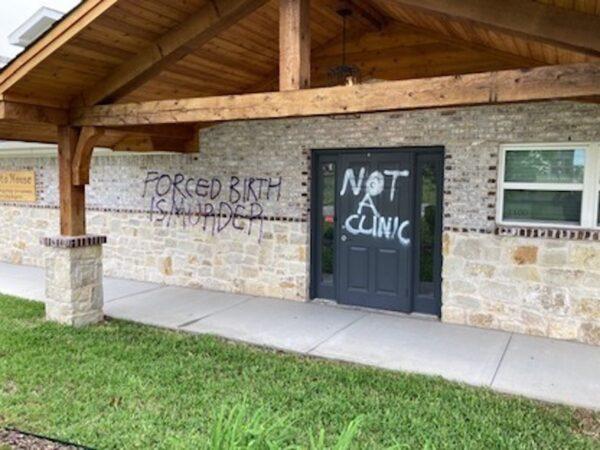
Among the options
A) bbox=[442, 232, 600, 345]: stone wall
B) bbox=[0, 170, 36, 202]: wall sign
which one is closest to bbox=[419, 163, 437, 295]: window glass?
bbox=[442, 232, 600, 345]: stone wall

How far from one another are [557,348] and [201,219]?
5.18 meters

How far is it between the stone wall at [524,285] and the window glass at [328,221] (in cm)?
164

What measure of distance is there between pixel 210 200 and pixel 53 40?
345 centimetres

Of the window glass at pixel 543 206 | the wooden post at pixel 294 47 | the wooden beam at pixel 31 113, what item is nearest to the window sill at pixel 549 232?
the window glass at pixel 543 206

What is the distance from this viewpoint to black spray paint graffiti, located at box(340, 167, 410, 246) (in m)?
6.31

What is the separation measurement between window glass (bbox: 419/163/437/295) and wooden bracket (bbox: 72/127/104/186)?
3.92 metres

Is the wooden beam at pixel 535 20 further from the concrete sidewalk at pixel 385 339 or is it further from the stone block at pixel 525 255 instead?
the concrete sidewalk at pixel 385 339

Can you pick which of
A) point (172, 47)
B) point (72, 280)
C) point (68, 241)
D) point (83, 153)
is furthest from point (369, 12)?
point (72, 280)

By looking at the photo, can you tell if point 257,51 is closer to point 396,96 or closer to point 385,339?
point 396,96

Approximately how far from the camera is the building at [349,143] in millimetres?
4047

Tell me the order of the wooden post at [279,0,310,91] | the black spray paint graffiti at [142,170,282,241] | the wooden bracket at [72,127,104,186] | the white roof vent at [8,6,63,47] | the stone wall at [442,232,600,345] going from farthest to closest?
the white roof vent at [8,6,63,47] → the black spray paint graffiti at [142,170,282,241] → the wooden bracket at [72,127,104,186] → the stone wall at [442,232,600,345] → the wooden post at [279,0,310,91]

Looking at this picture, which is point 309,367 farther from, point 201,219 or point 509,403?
point 201,219

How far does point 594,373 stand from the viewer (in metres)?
4.39

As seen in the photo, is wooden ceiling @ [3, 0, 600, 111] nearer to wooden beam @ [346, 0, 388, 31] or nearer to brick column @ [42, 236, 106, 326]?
wooden beam @ [346, 0, 388, 31]
